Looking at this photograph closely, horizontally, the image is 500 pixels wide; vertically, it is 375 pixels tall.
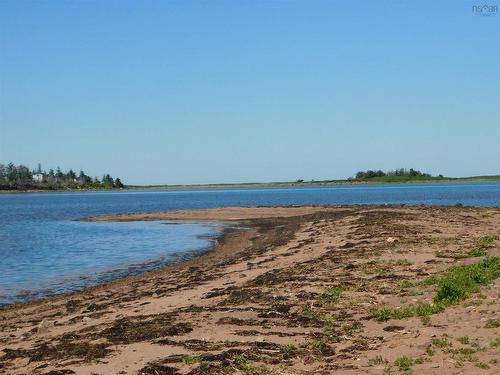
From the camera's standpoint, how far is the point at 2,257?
3031 cm

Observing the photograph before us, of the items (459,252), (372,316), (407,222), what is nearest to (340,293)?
(372,316)

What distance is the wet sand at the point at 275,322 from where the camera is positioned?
28.1 feet

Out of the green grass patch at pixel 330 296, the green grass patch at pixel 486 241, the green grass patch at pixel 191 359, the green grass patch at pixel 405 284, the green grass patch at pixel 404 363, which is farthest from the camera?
the green grass patch at pixel 486 241

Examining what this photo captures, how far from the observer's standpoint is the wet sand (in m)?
8.58

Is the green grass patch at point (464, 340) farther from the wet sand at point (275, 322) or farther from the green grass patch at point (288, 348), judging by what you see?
the green grass patch at point (288, 348)

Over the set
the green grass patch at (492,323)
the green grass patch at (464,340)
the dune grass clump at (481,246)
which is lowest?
the green grass patch at (464,340)

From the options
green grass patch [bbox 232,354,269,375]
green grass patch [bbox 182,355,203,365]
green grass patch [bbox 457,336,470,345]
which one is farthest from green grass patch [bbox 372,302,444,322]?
green grass patch [bbox 182,355,203,365]

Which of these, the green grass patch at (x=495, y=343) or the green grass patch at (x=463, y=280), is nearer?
the green grass patch at (x=495, y=343)

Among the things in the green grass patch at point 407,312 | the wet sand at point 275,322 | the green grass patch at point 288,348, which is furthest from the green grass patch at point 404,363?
the green grass patch at point 407,312

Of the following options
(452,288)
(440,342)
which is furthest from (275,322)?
(452,288)

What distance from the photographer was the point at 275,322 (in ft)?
36.4

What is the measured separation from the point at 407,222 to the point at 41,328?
20170 millimetres

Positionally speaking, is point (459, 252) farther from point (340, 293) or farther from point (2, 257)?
point (2, 257)

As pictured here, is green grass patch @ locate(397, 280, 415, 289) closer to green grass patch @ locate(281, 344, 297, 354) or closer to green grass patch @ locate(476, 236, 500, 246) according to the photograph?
green grass patch @ locate(281, 344, 297, 354)
